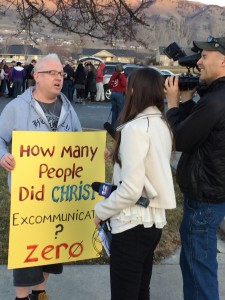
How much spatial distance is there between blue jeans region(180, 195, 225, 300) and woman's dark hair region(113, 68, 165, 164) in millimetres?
638

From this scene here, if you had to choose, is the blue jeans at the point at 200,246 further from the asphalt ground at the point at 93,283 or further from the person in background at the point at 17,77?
the person in background at the point at 17,77

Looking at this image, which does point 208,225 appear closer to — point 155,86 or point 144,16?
point 155,86

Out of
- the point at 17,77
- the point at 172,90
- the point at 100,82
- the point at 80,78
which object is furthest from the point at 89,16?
the point at 100,82

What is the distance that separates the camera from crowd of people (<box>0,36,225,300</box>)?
2377mm

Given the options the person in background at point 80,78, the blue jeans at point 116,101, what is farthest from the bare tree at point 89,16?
the person in background at point 80,78

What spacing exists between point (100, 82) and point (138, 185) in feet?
59.7

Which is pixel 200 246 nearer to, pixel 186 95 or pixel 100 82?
pixel 186 95

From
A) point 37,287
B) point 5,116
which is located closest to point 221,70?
point 5,116

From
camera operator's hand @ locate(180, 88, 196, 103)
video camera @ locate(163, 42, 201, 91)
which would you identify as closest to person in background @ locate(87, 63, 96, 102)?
video camera @ locate(163, 42, 201, 91)

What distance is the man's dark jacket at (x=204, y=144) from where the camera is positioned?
254cm

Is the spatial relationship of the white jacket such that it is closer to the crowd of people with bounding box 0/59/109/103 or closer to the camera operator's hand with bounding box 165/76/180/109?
the camera operator's hand with bounding box 165/76/180/109

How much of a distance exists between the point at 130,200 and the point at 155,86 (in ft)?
2.03

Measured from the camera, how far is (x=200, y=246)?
2746 mm

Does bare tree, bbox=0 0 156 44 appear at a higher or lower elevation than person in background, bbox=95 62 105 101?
higher
